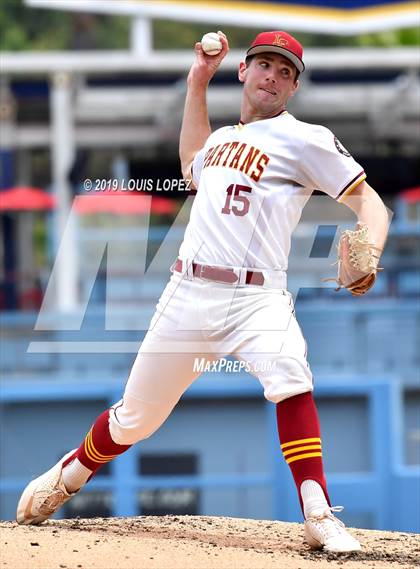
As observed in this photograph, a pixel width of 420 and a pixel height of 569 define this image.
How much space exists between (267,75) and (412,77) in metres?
11.1

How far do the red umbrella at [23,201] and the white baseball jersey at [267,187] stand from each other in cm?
1104

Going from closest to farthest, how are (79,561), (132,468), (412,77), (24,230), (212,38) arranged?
(79,561), (212,38), (132,468), (412,77), (24,230)

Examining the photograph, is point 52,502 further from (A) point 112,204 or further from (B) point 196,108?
(A) point 112,204

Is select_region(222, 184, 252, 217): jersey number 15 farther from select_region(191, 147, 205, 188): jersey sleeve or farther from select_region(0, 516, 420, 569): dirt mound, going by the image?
select_region(0, 516, 420, 569): dirt mound

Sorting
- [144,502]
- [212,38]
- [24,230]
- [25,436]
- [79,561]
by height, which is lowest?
[79,561]

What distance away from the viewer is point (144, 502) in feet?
26.2

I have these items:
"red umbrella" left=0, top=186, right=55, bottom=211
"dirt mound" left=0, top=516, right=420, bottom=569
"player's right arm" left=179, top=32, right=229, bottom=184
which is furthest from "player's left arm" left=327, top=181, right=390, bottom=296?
"red umbrella" left=0, top=186, right=55, bottom=211

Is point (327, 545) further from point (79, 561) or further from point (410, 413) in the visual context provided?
point (410, 413)

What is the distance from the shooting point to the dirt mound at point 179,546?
3.88 meters

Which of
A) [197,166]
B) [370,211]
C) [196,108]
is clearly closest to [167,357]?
[197,166]

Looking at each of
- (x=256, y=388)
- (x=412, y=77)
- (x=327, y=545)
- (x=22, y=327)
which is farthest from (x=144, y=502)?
(x=412, y=77)

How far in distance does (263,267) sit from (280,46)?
80 centimetres

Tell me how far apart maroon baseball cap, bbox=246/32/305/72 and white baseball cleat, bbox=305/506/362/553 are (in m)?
1.62

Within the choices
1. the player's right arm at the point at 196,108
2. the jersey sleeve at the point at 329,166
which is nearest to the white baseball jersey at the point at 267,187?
the jersey sleeve at the point at 329,166
